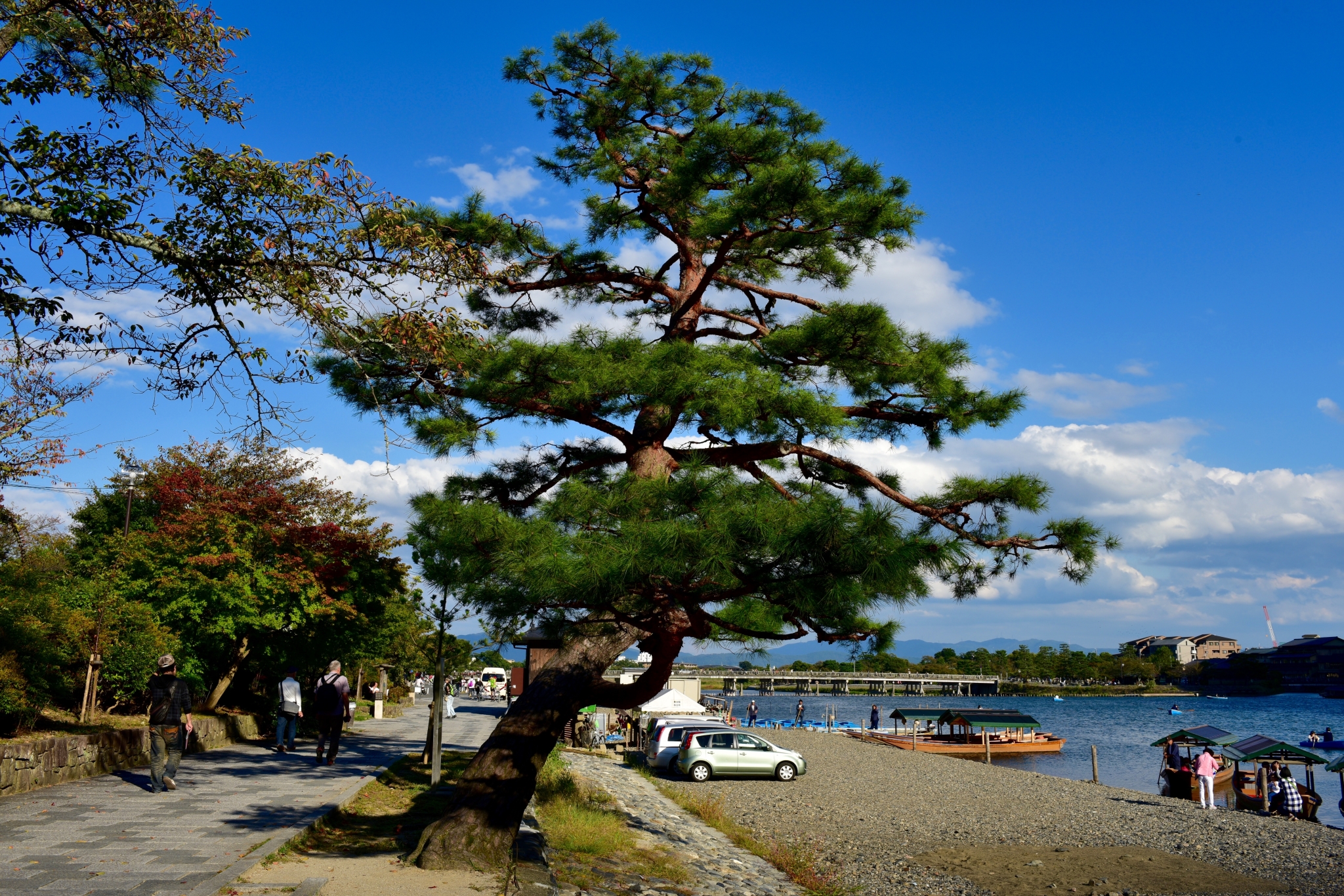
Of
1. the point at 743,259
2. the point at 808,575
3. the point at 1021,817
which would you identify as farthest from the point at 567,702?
the point at 1021,817

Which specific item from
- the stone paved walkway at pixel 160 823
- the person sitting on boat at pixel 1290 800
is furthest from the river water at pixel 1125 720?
the stone paved walkway at pixel 160 823

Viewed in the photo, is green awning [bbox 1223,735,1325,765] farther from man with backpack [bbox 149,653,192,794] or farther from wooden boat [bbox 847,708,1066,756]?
man with backpack [bbox 149,653,192,794]

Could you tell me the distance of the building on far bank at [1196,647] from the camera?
15700 centimetres

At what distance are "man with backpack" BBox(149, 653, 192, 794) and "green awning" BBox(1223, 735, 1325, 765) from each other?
1030 inches

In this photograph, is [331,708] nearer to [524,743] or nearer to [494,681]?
[524,743]

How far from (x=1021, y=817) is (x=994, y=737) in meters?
25.8

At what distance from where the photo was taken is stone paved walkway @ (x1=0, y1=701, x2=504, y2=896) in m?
5.75

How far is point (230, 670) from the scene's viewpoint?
608 inches

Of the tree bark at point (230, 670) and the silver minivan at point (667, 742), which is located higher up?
the tree bark at point (230, 670)

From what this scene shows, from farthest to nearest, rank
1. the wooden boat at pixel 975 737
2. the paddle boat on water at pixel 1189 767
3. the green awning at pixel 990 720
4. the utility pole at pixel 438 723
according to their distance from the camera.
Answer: the green awning at pixel 990 720, the wooden boat at pixel 975 737, the paddle boat on water at pixel 1189 767, the utility pole at pixel 438 723

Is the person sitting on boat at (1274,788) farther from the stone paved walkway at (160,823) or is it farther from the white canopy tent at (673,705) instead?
the stone paved walkway at (160,823)

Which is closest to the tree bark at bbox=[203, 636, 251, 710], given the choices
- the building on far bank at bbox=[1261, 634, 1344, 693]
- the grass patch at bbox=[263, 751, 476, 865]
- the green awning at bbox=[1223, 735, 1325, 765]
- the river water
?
the grass patch at bbox=[263, 751, 476, 865]

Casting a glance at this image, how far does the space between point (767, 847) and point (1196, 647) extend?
17779 centimetres

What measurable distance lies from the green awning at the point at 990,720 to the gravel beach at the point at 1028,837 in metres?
13.3
